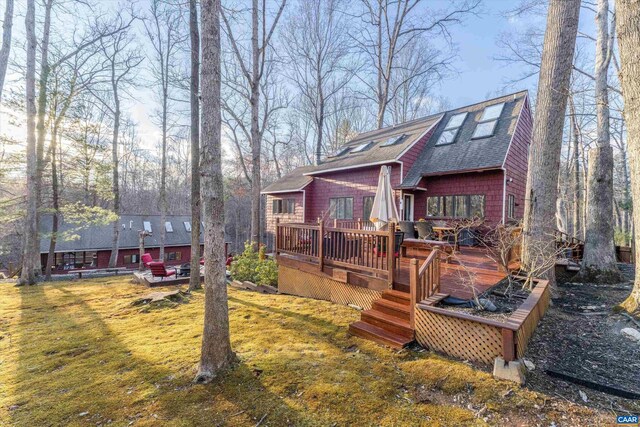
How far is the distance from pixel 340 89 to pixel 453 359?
65.2 feet

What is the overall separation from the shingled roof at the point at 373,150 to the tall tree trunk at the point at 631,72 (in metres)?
6.93

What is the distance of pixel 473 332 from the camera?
3305 mm

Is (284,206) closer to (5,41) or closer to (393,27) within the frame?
(5,41)

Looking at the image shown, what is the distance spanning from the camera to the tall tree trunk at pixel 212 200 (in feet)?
10.6

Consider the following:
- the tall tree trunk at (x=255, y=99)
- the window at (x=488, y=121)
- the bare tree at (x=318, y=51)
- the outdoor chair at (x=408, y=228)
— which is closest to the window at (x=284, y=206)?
the bare tree at (x=318, y=51)

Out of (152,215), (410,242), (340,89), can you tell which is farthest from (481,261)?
(152,215)

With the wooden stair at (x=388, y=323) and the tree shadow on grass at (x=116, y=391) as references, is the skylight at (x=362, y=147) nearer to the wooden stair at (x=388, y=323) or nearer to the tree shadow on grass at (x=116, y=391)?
the wooden stair at (x=388, y=323)

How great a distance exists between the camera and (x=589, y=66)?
1366 centimetres

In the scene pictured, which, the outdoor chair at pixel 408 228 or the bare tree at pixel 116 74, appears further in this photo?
the bare tree at pixel 116 74

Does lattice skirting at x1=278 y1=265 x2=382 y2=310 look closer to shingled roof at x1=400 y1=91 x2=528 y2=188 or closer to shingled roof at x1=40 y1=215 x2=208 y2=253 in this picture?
shingled roof at x1=400 y1=91 x2=528 y2=188

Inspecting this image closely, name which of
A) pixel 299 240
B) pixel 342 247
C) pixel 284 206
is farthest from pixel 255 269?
pixel 284 206

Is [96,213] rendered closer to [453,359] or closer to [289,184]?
[289,184]

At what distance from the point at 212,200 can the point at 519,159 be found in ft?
37.9

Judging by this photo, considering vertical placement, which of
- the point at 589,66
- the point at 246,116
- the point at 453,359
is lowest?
the point at 453,359
